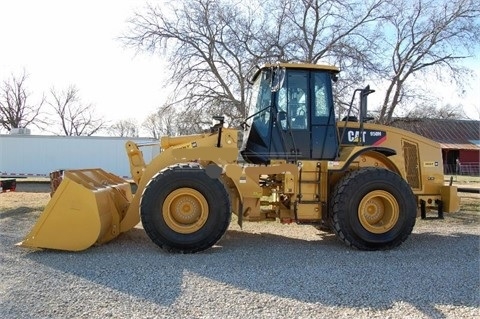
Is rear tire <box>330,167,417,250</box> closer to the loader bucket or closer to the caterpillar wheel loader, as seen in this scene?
the caterpillar wheel loader

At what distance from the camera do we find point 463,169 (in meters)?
40.8

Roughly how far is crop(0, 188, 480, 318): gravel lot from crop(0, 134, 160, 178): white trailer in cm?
1503

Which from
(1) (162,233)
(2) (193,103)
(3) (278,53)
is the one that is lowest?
(1) (162,233)

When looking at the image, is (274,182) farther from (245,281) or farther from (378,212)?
(245,281)

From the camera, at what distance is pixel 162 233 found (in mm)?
6281

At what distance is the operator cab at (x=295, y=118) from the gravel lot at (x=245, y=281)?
1.47 meters

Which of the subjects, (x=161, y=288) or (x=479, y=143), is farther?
(x=479, y=143)

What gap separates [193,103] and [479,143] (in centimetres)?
3998

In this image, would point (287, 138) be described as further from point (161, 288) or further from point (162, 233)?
point (161, 288)

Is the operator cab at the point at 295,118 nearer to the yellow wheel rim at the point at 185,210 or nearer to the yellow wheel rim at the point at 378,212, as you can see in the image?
the yellow wheel rim at the point at 378,212

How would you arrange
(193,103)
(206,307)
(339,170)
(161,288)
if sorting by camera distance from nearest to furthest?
(206,307) → (161,288) → (339,170) → (193,103)

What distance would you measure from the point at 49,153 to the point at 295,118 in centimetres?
1773

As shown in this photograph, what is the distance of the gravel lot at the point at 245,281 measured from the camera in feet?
13.6

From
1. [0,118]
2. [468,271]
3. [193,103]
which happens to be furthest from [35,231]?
[0,118]
